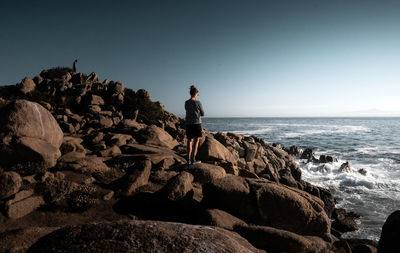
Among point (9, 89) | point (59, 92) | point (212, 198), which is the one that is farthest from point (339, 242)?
point (9, 89)

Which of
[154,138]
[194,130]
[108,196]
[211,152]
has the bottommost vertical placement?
[108,196]

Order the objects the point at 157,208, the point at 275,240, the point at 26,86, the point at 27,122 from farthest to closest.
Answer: the point at 26,86, the point at 27,122, the point at 157,208, the point at 275,240

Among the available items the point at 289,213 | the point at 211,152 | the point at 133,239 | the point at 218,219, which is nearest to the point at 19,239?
the point at 133,239

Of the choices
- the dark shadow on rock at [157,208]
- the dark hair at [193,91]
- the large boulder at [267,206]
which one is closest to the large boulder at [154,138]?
the dark hair at [193,91]

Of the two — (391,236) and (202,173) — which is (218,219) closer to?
(202,173)

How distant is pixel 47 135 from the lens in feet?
23.8

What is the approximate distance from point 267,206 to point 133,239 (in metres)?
4.31

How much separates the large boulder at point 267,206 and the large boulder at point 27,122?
614 cm

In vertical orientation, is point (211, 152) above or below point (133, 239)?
below

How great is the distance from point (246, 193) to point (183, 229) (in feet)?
10.9

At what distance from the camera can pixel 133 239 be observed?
2547 mm

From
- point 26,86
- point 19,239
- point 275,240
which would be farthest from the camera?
point 26,86

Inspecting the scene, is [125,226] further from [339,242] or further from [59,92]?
[59,92]

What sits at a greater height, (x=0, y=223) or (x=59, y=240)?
(x=59, y=240)
